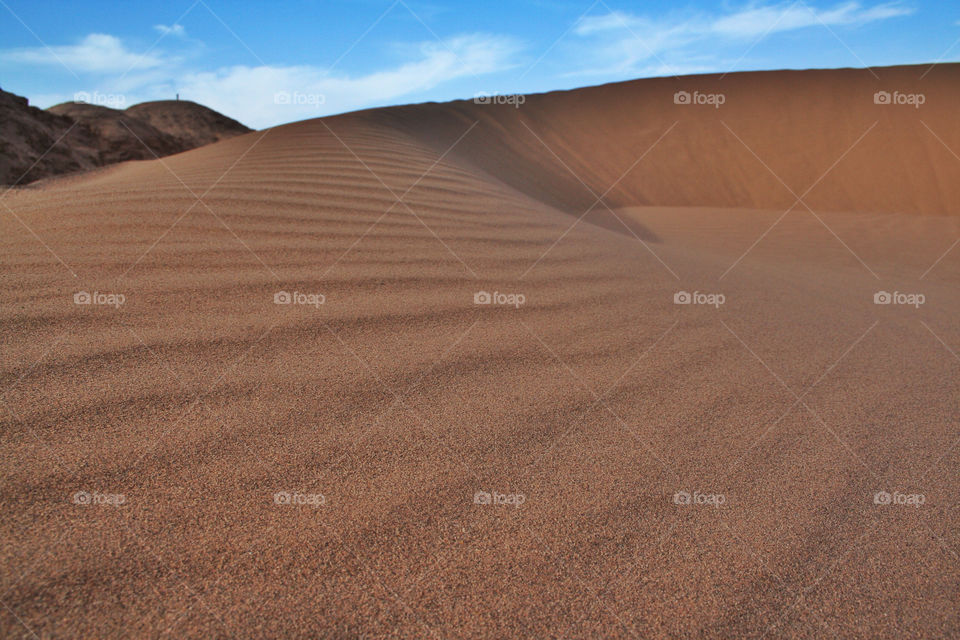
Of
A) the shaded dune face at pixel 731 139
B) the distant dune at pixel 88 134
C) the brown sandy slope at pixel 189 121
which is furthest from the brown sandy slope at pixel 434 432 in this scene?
the brown sandy slope at pixel 189 121

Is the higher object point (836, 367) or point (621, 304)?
point (621, 304)

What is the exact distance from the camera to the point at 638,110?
569 inches

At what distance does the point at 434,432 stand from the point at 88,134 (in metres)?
12.8

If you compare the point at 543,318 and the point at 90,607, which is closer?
the point at 90,607

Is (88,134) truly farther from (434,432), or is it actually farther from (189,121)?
(434,432)

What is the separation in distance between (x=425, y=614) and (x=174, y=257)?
6.57ft

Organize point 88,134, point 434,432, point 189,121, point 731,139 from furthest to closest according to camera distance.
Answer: point 189,121, point 731,139, point 88,134, point 434,432

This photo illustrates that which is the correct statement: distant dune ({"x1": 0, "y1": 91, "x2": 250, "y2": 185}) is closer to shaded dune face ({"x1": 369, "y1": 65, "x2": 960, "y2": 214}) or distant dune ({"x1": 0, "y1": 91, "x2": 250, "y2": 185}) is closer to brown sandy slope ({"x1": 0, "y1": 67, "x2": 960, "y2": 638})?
shaded dune face ({"x1": 369, "y1": 65, "x2": 960, "y2": 214})

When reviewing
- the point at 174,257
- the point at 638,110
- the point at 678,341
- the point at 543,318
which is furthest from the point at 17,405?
the point at 638,110

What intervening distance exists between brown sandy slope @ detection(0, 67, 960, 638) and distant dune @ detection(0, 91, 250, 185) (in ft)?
19.3

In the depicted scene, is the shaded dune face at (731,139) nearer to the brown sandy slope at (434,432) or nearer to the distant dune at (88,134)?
the distant dune at (88,134)

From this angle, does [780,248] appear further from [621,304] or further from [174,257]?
[174,257]

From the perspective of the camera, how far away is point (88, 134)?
37.0 feet

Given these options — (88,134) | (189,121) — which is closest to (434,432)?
(88,134)
